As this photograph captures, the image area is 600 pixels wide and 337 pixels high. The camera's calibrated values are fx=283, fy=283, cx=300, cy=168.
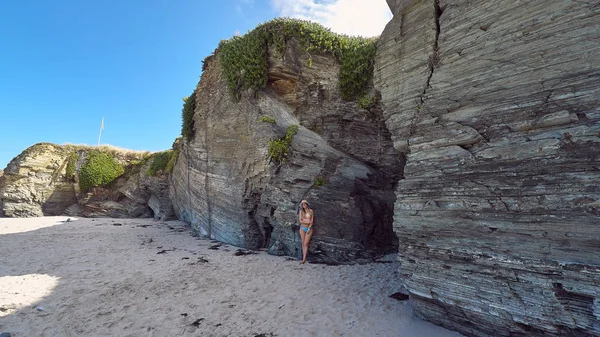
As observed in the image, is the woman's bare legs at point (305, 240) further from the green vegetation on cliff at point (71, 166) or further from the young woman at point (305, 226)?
the green vegetation on cliff at point (71, 166)

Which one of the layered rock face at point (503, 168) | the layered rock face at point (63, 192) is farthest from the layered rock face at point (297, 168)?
the layered rock face at point (63, 192)

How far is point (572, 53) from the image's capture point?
4.29m

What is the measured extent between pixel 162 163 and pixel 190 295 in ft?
54.4

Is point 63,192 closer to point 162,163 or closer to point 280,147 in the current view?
point 162,163

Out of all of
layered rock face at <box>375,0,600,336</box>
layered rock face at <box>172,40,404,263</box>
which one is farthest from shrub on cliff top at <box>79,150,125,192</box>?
layered rock face at <box>375,0,600,336</box>

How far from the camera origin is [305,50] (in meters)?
12.5

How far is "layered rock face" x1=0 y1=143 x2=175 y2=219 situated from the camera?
20.9m

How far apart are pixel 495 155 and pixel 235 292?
661 centimetres

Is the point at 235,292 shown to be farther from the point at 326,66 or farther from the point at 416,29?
the point at 326,66

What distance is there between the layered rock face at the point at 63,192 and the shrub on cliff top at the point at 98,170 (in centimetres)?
47

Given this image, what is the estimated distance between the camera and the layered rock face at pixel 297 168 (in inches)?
405

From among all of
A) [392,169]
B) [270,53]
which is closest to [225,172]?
[270,53]

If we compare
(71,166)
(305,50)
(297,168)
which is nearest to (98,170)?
(71,166)

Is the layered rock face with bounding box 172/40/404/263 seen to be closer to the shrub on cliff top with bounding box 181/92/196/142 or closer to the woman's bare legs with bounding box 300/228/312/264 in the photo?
the woman's bare legs with bounding box 300/228/312/264
